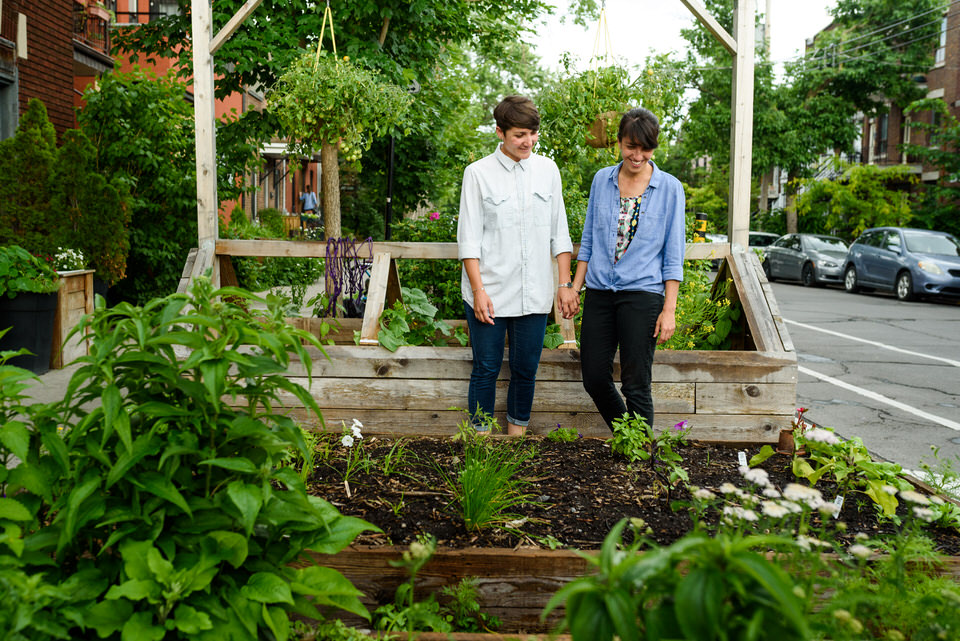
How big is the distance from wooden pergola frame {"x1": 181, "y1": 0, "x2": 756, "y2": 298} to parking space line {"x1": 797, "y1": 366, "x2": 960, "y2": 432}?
8.72 ft

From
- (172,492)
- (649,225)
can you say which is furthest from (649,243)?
(172,492)

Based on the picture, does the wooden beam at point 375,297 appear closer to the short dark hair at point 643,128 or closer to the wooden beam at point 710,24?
the short dark hair at point 643,128

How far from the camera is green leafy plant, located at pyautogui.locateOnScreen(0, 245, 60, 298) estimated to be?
21.4 ft

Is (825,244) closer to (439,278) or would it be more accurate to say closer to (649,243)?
(439,278)

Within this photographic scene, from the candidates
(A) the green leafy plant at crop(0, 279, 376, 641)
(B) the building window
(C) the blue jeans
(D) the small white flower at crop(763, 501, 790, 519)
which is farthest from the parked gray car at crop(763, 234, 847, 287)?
(A) the green leafy plant at crop(0, 279, 376, 641)

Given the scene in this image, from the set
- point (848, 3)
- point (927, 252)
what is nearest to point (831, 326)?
point (927, 252)

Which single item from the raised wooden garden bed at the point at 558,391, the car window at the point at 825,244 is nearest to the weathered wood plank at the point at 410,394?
the raised wooden garden bed at the point at 558,391

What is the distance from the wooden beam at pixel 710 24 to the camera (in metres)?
4.88

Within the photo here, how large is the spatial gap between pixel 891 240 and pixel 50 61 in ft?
54.9

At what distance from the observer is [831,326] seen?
12.7m

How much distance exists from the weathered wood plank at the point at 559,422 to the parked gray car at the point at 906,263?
48.2 ft

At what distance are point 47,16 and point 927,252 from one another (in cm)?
1692

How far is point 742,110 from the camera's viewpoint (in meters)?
4.97

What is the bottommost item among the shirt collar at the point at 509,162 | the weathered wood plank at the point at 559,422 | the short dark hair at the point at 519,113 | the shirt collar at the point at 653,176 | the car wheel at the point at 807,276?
the weathered wood plank at the point at 559,422
